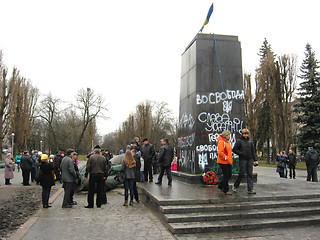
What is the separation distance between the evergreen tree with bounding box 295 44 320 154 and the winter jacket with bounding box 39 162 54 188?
70.8 ft

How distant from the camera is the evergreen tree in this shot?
2416cm

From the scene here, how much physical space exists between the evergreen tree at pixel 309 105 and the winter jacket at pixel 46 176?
21.6m

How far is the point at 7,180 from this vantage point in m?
15.6

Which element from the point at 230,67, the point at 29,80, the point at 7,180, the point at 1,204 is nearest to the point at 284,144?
the point at 230,67

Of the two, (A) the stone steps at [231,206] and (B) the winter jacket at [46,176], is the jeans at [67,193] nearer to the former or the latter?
(B) the winter jacket at [46,176]

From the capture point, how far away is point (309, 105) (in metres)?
24.5

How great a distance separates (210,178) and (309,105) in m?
18.6

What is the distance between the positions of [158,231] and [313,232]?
3111 millimetres

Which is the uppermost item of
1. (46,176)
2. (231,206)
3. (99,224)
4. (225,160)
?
(225,160)

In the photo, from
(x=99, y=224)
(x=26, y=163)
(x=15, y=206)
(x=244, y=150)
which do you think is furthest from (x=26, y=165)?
(x=244, y=150)

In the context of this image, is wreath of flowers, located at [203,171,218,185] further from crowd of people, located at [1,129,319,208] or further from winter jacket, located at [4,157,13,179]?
winter jacket, located at [4,157,13,179]

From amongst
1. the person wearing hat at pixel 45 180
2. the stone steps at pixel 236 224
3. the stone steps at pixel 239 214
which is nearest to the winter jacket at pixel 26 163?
the person wearing hat at pixel 45 180

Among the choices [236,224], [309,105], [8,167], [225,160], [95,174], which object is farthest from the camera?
[309,105]

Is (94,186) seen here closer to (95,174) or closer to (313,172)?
(95,174)
